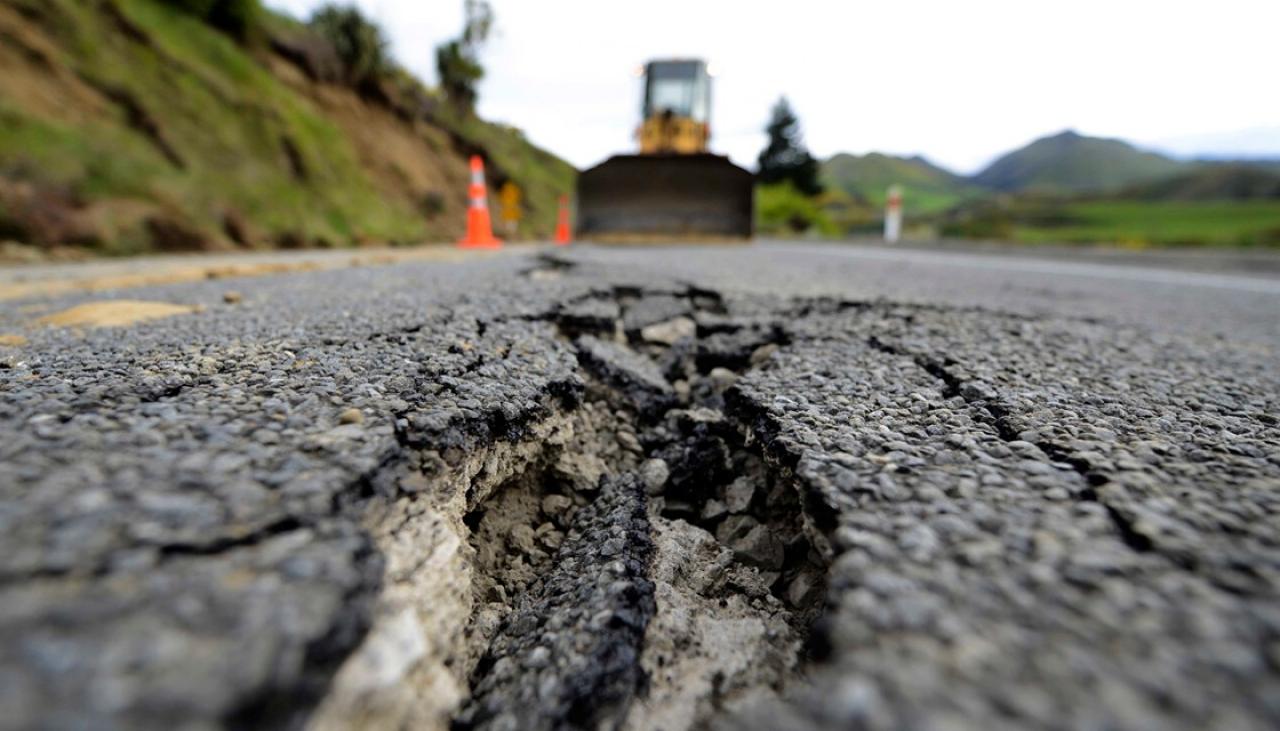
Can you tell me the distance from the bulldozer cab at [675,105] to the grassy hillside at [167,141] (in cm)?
480

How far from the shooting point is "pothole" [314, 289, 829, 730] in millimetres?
705

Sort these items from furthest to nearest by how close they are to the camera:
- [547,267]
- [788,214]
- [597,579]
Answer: [788,214], [547,267], [597,579]

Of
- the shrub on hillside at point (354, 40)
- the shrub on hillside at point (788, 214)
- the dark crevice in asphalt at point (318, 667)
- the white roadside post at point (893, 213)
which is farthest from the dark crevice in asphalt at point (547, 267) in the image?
the shrub on hillside at point (788, 214)

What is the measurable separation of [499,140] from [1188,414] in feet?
79.4

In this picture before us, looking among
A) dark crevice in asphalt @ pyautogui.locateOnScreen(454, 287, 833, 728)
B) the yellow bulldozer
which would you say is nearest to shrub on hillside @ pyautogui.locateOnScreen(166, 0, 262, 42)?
the yellow bulldozer

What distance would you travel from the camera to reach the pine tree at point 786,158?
92.4 ft

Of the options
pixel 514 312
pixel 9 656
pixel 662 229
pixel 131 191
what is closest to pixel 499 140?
pixel 662 229

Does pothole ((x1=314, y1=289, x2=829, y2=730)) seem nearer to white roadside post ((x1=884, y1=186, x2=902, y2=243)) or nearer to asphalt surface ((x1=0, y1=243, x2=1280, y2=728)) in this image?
asphalt surface ((x1=0, y1=243, x2=1280, y2=728))

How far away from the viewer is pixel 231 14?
30.2 ft

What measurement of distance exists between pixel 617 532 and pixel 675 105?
10116 mm

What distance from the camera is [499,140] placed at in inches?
891

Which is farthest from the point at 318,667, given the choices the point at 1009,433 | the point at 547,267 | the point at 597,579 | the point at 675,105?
the point at 675,105

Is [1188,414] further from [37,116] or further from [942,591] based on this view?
[37,116]

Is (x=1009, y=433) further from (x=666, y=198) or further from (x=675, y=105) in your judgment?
(x=675, y=105)
